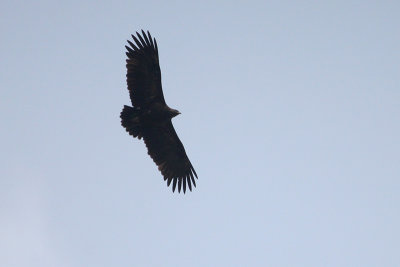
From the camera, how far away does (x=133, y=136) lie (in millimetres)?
15547

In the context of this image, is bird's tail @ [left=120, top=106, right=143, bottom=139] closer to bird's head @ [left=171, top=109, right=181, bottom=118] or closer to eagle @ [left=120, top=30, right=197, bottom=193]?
eagle @ [left=120, top=30, right=197, bottom=193]

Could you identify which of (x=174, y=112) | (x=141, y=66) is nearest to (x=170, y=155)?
(x=174, y=112)

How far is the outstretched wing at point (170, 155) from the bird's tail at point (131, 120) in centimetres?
85

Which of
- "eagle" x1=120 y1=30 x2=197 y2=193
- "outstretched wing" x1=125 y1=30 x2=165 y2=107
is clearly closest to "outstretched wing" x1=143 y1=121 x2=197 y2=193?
"eagle" x1=120 y1=30 x2=197 y2=193

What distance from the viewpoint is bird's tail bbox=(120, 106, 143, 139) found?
1490cm

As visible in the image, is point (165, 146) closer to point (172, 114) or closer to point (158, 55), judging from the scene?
point (172, 114)

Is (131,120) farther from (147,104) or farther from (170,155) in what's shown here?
(170,155)

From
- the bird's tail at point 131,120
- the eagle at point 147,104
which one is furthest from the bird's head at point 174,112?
the bird's tail at point 131,120

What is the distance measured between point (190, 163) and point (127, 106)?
3.44m

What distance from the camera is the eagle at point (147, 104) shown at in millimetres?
14922

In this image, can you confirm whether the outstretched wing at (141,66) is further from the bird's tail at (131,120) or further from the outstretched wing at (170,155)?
the outstretched wing at (170,155)

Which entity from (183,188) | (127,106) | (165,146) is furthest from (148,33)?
(183,188)

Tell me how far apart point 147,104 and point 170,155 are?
8.08 feet

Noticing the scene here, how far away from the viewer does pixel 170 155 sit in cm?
1703
